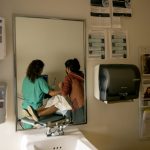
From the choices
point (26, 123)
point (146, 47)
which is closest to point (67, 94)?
point (26, 123)

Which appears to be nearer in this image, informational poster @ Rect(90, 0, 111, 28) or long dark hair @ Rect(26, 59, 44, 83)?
long dark hair @ Rect(26, 59, 44, 83)

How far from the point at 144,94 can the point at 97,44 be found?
2.09 feet

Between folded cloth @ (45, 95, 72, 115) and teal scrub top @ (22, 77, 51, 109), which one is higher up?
teal scrub top @ (22, 77, 51, 109)

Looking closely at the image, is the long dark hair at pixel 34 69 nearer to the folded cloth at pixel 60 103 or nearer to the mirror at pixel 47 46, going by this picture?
the mirror at pixel 47 46

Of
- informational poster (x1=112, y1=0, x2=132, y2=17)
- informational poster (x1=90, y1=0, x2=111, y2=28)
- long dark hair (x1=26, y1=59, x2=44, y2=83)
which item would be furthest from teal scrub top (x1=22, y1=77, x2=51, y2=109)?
informational poster (x1=112, y1=0, x2=132, y2=17)

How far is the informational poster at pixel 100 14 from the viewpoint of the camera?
1.78 m

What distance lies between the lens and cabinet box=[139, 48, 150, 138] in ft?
6.37

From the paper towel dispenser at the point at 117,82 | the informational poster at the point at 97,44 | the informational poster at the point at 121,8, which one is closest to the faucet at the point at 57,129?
the paper towel dispenser at the point at 117,82

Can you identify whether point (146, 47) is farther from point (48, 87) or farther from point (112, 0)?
point (48, 87)

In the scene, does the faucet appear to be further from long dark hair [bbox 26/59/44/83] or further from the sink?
long dark hair [bbox 26/59/44/83]

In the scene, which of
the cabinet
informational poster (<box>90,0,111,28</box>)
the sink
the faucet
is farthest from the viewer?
the cabinet

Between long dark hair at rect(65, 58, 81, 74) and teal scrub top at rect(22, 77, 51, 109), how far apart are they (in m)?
0.23

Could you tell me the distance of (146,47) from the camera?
1.96m

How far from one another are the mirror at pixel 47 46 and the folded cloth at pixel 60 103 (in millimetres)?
65
